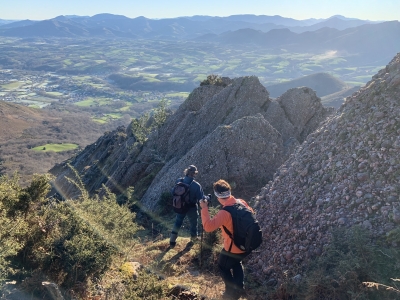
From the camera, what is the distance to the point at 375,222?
787cm

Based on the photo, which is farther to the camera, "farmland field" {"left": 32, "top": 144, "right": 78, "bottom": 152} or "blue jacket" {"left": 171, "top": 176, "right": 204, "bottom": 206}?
"farmland field" {"left": 32, "top": 144, "right": 78, "bottom": 152}

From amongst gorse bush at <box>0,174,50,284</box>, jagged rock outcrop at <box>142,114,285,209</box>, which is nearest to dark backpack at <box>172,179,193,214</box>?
gorse bush at <box>0,174,50,284</box>

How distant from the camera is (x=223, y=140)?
18188mm

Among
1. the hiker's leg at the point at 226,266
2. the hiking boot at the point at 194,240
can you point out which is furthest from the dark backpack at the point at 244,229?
the hiking boot at the point at 194,240

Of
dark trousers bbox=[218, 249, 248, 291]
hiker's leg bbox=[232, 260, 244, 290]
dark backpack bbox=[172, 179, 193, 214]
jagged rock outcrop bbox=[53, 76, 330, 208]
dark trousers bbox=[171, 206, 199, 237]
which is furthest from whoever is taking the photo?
jagged rock outcrop bbox=[53, 76, 330, 208]

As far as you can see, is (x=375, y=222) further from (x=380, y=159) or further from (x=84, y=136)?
(x=84, y=136)

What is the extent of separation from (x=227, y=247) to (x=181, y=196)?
11.9ft

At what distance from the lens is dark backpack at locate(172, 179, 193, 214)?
10.3 meters

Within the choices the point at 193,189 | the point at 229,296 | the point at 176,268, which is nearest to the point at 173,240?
the point at 176,268

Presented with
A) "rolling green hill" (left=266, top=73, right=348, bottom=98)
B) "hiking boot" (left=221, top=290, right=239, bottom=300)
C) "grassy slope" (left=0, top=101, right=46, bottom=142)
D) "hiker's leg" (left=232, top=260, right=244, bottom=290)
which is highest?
"hiker's leg" (left=232, top=260, right=244, bottom=290)

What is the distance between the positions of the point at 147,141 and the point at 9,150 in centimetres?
8723

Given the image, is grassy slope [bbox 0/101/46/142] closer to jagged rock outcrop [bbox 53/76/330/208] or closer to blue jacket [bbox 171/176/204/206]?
jagged rock outcrop [bbox 53/76/330/208]

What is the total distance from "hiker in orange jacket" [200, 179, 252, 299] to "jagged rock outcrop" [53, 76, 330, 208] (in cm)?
889

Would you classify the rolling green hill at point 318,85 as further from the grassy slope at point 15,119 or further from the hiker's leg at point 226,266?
the hiker's leg at point 226,266
